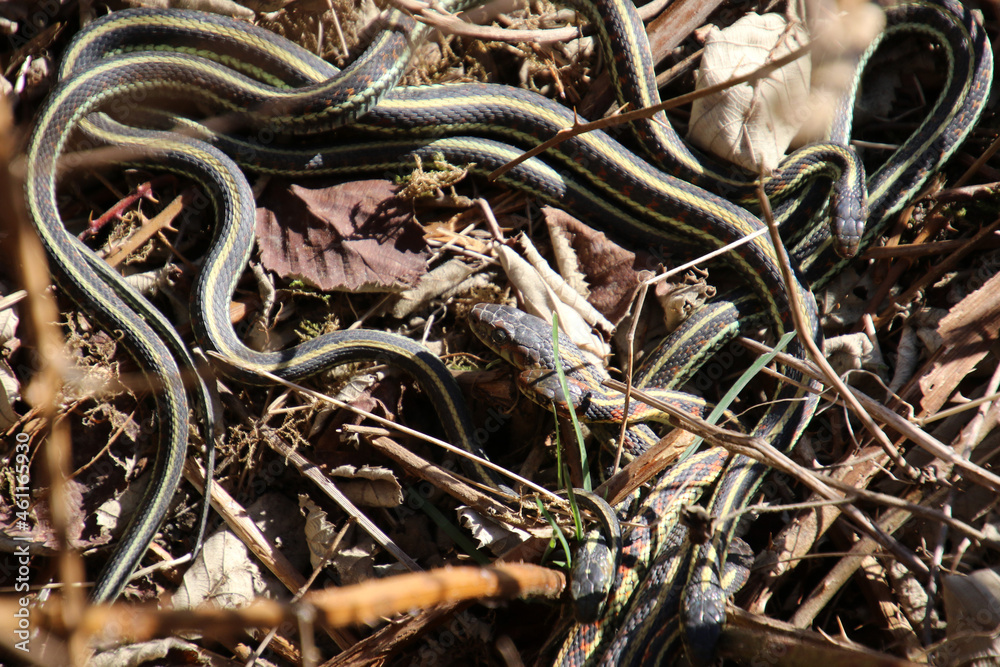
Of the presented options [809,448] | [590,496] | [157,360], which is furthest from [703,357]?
[157,360]

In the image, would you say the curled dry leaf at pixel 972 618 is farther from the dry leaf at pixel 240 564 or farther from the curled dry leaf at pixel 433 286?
the dry leaf at pixel 240 564

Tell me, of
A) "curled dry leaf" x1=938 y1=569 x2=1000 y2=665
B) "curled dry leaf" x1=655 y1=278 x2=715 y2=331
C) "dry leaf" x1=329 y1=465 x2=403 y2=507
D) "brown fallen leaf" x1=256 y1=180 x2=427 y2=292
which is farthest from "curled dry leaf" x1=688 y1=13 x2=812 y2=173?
"dry leaf" x1=329 y1=465 x2=403 y2=507

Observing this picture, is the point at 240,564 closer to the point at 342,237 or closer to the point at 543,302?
the point at 342,237

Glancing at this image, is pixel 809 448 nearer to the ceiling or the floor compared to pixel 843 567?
nearer to the ceiling

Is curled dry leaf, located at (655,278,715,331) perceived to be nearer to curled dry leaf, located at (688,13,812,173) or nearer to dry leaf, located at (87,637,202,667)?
curled dry leaf, located at (688,13,812,173)

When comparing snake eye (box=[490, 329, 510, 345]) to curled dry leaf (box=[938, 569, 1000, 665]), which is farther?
snake eye (box=[490, 329, 510, 345])

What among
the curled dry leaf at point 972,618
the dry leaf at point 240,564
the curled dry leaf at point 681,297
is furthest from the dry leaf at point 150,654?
the curled dry leaf at point 972,618

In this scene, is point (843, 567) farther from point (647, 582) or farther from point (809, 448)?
point (647, 582)
